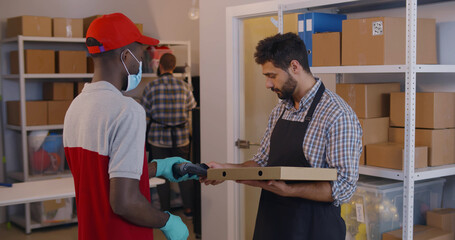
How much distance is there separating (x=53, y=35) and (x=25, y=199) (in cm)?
286

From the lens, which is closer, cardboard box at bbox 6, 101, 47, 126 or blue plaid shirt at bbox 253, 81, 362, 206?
blue plaid shirt at bbox 253, 81, 362, 206

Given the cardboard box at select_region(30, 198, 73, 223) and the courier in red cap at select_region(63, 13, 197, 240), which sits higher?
the courier in red cap at select_region(63, 13, 197, 240)

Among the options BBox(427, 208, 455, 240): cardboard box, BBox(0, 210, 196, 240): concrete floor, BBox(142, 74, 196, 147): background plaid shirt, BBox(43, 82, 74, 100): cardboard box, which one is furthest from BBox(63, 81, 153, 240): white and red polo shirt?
BBox(43, 82, 74, 100): cardboard box

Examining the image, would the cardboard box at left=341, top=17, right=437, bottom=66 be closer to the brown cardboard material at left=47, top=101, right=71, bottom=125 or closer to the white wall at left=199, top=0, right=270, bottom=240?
the white wall at left=199, top=0, right=270, bottom=240

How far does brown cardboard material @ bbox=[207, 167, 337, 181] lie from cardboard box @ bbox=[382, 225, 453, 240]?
85 cm

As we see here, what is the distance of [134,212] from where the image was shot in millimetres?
1762

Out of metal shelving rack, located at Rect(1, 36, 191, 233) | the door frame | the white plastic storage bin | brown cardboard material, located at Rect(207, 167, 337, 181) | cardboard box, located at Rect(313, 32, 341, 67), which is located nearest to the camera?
brown cardboard material, located at Rect(207, 167, 337, 181)

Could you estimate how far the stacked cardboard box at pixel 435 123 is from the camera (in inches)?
103

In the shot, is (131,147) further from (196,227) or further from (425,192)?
(196,227)

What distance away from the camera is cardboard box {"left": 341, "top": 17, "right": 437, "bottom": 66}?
2583mm

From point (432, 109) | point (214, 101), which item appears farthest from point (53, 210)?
point (432, 109)

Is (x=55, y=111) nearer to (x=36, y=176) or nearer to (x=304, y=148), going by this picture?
(x=36, y=176)

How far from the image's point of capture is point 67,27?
569 cm

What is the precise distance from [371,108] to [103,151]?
1605mm
